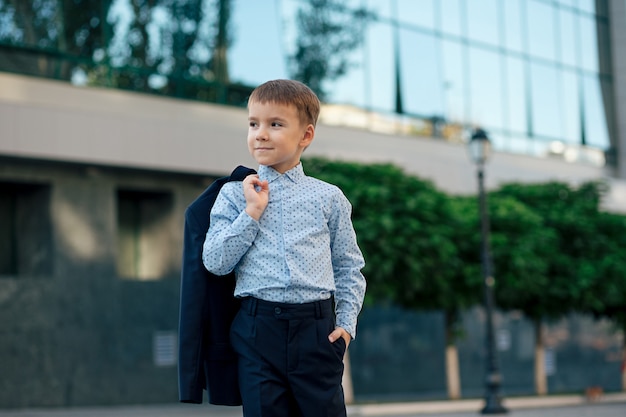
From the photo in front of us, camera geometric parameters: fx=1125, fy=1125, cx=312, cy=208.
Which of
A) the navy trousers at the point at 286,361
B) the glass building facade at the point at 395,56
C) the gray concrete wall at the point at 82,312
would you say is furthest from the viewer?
the glass building facade at the point at 395,56

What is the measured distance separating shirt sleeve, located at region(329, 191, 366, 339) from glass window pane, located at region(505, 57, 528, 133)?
28.9m

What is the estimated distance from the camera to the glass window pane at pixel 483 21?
3206 centimetres

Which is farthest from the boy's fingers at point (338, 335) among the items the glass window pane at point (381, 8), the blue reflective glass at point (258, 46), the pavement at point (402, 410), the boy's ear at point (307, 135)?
the glass window pane at point (381, 8)

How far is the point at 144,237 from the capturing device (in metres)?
24.6

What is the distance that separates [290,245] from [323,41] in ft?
75.9

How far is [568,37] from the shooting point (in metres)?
35.6

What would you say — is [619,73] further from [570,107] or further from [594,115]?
[570,107]

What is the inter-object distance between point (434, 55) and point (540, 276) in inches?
332

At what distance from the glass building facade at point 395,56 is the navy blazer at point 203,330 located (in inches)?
687

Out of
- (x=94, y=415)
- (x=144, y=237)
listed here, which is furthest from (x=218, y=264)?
(x=144, y=237)

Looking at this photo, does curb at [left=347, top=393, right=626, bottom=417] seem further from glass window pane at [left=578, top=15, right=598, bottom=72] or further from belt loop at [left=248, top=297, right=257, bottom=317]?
belt loop at [left=248, top=297, right=257, bottom=317]

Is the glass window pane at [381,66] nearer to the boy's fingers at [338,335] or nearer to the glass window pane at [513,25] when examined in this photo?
the glass window pane at [513,25]

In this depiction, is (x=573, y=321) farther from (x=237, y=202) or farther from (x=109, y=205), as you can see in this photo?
(x=237, y=202)

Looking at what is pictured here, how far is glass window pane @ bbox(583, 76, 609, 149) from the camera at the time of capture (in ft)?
117
